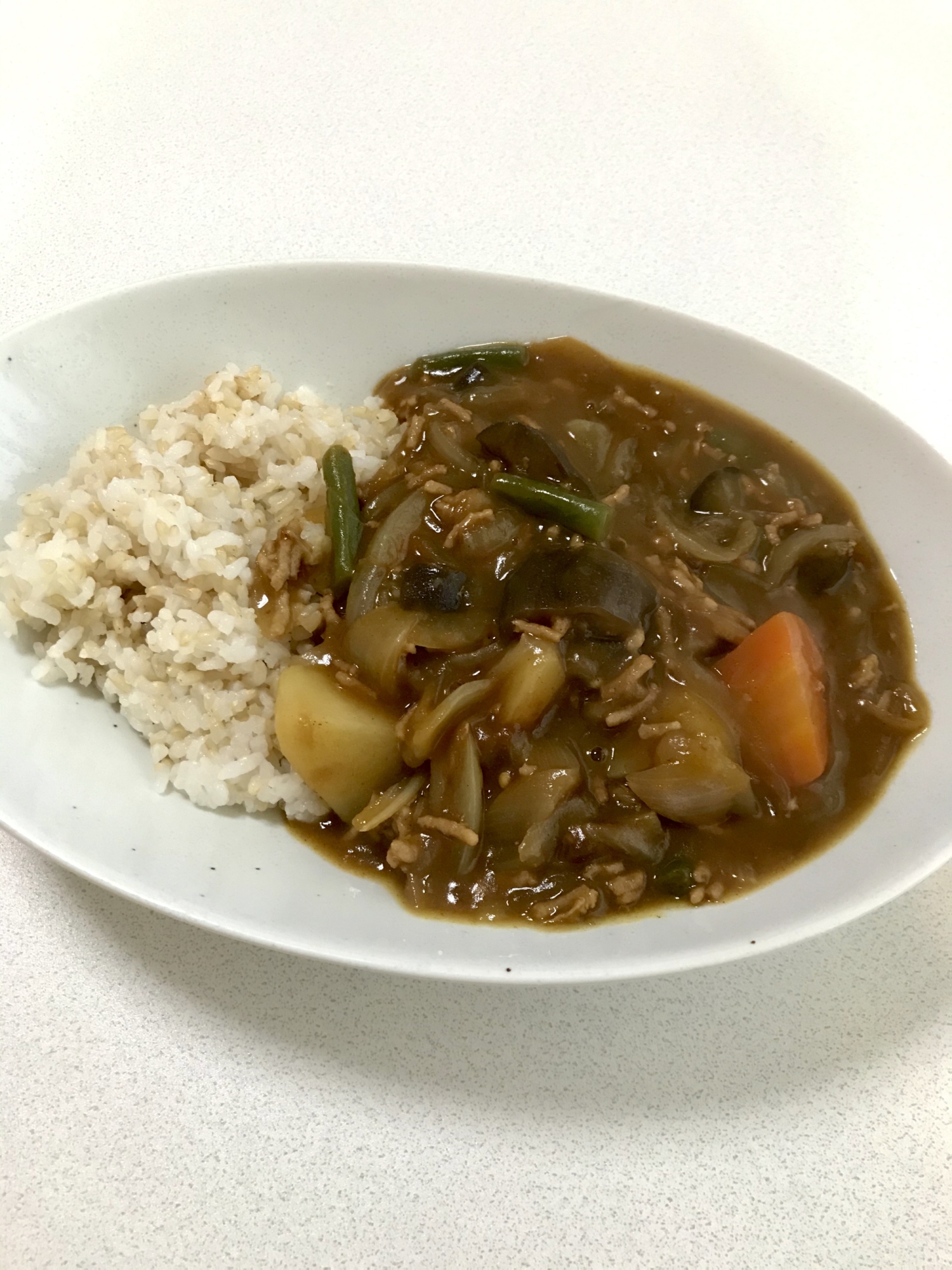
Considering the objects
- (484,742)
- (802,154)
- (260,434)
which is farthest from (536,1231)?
(802,154)

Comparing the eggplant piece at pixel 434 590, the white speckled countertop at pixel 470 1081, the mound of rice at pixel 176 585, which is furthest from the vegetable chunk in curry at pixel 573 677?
the white speckled countertop at pixel 470 1081

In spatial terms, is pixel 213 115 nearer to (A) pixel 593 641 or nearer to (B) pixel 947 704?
(A) pixel 593 641

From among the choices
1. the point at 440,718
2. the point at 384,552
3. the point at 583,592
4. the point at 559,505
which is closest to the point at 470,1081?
the point at 440,718

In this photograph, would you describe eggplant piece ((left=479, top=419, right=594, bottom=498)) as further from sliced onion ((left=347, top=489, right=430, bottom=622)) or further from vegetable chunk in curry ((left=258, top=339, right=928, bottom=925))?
sliced onion ((left=347, top=489, right=430, bottom=622))

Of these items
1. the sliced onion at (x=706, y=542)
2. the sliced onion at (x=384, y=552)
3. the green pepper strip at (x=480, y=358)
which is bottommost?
the sliced onion at (x=384, y=552)

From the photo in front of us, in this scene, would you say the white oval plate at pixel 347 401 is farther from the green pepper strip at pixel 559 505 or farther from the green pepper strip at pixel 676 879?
the green pepper strip at pixel 559 505

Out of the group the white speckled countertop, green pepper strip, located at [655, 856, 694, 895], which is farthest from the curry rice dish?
the white speckled countertop
